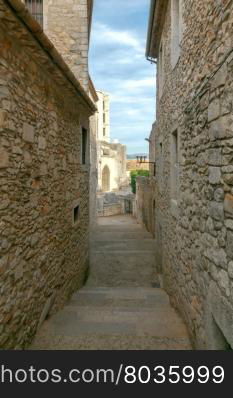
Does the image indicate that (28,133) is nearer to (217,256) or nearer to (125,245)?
(217,256)

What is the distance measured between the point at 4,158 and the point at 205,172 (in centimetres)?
210

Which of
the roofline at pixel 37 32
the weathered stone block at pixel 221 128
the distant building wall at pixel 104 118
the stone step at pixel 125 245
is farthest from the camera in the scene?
the distant building wall at pixel 104 118

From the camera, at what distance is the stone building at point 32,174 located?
10.6 ft

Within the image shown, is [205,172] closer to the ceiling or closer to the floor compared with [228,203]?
closer to the ceiling

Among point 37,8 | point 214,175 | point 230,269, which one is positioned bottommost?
point 230,269

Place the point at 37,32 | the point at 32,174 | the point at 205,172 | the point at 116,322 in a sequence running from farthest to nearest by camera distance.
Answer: the point at 116,322
the point at 32,174
the point at 37,32
the point at 205,172

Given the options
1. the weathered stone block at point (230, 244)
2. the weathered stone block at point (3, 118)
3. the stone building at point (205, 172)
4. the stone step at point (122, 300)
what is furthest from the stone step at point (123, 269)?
the weathered stone block at point (230, 244)

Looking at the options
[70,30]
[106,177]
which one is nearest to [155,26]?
[70,30]

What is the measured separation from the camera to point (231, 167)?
7.88ft

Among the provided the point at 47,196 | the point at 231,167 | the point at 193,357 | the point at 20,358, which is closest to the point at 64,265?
Answer: the point at 47,196

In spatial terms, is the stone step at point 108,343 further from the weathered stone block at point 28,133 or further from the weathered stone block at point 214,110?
the weathered stone block at point 214,110

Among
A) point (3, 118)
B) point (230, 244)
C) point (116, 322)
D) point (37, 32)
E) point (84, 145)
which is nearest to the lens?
point (230, 244)

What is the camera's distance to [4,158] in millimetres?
3217

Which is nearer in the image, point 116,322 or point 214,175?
point 214,175
